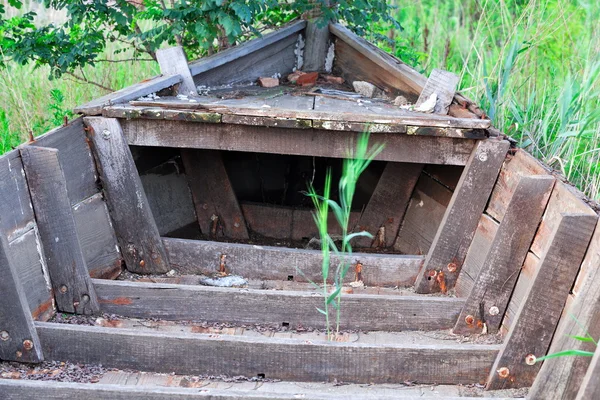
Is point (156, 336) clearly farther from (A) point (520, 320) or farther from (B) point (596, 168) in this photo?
(B) point (596, 168)

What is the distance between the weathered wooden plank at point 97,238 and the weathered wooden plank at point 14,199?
1.09 ft

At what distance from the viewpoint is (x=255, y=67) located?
4703 mm

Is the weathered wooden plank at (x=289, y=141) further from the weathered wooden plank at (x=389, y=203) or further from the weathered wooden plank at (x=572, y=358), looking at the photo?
the weathered wooden plank at (x=572, y=358)

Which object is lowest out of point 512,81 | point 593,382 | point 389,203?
point 389,203

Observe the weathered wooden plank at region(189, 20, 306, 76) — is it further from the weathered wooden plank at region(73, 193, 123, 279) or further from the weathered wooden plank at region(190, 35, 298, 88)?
the weathered wooden plank at region(73, 193, 123, 279)

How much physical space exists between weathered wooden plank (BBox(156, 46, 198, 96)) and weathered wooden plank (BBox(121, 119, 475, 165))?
66cm

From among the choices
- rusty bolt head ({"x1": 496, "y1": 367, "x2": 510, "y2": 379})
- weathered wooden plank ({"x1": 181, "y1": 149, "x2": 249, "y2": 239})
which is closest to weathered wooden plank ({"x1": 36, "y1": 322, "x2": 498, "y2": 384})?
rusty bolt head ({"x1": 496, "y1": 367, "x2": 510, "y2": 379})

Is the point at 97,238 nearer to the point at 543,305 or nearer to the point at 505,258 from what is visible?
the point at 505,258

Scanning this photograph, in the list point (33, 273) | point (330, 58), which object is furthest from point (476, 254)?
point (330, 58)

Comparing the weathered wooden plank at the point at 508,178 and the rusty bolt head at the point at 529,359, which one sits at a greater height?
the weathered wooden plank at the point at 508,178

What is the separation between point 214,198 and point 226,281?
0.92 meters

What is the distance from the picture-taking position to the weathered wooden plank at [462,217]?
3256 mm

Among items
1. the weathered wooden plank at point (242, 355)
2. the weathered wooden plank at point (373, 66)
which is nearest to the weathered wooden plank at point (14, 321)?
the weathered wooden plank at point (242, 355)

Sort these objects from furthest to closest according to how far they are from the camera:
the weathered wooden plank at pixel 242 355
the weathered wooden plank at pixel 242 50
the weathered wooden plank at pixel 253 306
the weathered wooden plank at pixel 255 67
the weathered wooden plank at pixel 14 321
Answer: the weathered wooden plank at pixel 255 67, the weathered wooden plank at pixel 242 50, the weathered wooden plank at pixel 253 306, the weathered wooden plank at pixel 242 355, the weathered wooden plank at pixel 14 321
